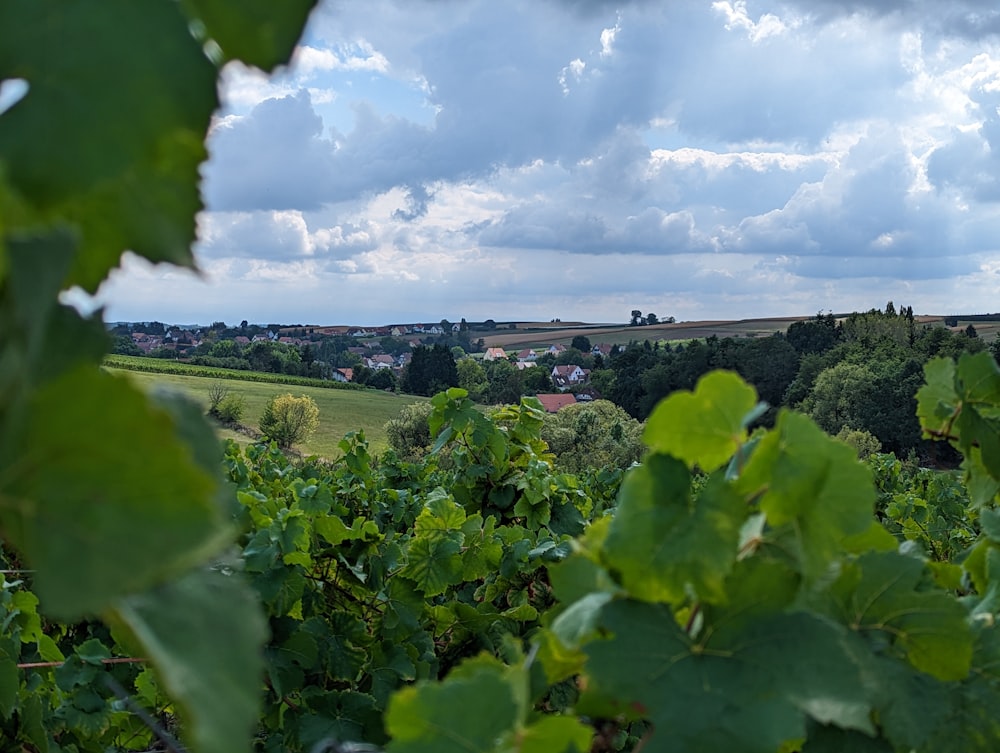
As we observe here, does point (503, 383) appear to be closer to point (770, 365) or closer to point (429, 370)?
point (429, 370)

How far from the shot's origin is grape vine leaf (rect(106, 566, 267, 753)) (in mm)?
464

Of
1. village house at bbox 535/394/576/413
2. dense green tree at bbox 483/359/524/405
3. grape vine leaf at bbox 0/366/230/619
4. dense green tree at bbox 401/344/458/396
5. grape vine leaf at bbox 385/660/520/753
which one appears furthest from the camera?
dense green tree at bbox 401/344/458/396

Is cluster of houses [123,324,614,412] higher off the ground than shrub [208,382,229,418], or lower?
higher

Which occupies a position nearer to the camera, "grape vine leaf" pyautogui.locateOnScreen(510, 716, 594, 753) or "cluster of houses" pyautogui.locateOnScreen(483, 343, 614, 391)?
"grape vine leaf" pyautogui.locateOnScreen(510, 716, 594, 753)

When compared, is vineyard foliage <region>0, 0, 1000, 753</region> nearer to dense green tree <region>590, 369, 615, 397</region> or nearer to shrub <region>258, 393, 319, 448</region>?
shrub <region>258, 393, 319, 448</region>

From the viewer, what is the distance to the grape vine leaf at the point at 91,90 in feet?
1.50

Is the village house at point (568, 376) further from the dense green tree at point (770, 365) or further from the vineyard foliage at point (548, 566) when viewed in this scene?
the vineyard foliage at point (548, 566)

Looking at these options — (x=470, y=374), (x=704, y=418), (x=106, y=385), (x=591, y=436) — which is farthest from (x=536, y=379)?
(x=106, y=385)

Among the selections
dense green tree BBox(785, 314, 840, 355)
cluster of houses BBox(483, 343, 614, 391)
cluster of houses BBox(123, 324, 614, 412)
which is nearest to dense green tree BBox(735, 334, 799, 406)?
dense green tree BBox(785, 314, 840, 355)

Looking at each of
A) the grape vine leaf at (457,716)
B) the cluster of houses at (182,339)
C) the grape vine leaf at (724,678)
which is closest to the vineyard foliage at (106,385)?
the grape vine leaf at (457,716)

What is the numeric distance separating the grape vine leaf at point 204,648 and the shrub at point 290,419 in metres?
49.8

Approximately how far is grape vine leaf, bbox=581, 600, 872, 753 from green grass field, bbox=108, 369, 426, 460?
1858 inches

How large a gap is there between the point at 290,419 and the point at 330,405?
424 inches

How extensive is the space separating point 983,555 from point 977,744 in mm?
434
